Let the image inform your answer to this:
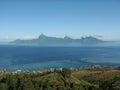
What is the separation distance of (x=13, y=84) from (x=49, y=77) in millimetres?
21908

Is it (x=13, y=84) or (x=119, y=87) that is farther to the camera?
(x=13, y=84)

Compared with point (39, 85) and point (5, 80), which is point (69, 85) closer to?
point (39, 85)

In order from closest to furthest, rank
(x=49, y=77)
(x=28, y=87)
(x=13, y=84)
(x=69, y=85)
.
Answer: (x=28, y=87)
(x=13, y=84)
(x=69, y=85)
(x=49, y=77)

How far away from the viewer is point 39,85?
75.8 meters

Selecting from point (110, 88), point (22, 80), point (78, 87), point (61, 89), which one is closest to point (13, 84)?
point (22, 80)

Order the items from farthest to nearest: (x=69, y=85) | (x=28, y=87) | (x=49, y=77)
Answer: (x=49, y=77) → (x=69, y=85) → (x=28, y=87)

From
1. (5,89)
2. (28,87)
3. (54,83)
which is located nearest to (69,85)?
(54,83)

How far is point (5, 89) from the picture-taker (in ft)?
232

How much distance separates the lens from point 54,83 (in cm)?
8356

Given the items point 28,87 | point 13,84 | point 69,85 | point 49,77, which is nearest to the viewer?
point 28,87

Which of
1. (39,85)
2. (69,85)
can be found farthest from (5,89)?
(69,85)

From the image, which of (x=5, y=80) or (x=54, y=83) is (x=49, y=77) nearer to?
(x=54, y=83)

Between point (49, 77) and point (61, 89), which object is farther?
point (49, 77)

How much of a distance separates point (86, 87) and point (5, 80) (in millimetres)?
26557
